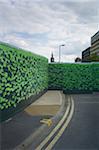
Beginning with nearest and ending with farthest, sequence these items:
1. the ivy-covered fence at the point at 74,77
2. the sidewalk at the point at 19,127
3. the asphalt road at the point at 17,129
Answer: the asphalt road at the point at 17,129
the sidewalk at the point at 19,127
the ivy-covered fence at the point at 74,77

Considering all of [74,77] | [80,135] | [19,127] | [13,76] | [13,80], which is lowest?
[80,135]

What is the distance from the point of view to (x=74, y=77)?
28.2 m

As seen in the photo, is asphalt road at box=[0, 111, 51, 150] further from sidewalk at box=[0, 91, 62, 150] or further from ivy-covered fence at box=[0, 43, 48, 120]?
ivy-covered fence at box=[0, 43, 48, 120]

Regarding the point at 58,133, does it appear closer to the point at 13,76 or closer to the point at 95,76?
the point at 13,76

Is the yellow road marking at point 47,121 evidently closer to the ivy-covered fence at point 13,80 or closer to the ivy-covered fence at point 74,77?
the ivy-covered fence at point 13,80

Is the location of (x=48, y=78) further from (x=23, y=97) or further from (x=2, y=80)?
(x=2, y=80)

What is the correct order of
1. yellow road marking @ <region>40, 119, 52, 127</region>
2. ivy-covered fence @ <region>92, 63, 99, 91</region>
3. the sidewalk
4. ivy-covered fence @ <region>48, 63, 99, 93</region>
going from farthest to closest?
ivy-covered fence @ <region>92, 63, 99, 91</region>
ivy-covered fence @ <region>48, 63, 99, 93</region>
yellow road marking @ <region>40, 119, 52, 127</region>
the sidewalk

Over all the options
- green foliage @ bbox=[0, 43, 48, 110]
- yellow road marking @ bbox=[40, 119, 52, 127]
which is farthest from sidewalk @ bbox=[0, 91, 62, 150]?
green foliage @ bbox=[0, 43, 48, 110]

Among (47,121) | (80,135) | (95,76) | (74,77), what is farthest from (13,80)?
(95,76)

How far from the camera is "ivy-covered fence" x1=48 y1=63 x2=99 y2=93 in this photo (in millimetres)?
28062

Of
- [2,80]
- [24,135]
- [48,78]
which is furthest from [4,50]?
[48,78]

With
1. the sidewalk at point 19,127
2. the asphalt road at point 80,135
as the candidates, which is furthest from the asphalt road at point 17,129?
Answer: the asphalt road at point 80,135

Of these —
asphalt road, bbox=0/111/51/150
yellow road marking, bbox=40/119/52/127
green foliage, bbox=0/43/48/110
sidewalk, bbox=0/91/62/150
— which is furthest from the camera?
yellow road marking, bbox=40/119/52/127

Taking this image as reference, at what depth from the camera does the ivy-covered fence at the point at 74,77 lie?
28062 mm
